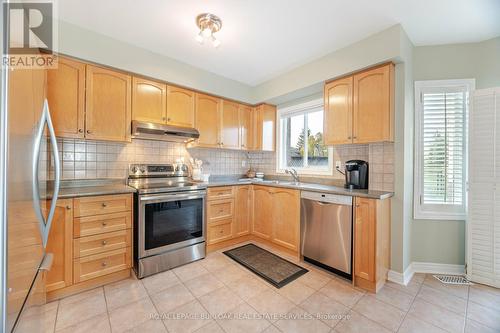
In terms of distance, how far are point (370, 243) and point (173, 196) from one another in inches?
82.6

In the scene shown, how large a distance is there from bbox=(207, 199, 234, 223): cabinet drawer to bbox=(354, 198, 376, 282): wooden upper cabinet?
1629 millimetres

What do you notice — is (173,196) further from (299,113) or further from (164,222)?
(299,113)

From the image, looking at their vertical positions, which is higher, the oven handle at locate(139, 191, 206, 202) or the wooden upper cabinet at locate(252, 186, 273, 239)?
the oven handle at locate(139, 191, 206, 202)

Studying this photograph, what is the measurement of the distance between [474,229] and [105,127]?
13.3 ft

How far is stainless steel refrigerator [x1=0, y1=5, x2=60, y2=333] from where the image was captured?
585mm

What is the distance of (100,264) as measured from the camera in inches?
77.9

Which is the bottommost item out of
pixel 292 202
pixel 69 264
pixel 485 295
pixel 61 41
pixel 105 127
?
pixel 485 295

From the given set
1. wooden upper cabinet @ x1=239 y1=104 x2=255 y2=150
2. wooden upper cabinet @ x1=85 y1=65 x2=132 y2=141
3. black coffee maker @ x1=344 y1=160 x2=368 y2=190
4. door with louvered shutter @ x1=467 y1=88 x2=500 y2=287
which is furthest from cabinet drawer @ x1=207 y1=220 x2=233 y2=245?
door with louvered shutter @ x1=467 y1=88 x2=500 y2=287

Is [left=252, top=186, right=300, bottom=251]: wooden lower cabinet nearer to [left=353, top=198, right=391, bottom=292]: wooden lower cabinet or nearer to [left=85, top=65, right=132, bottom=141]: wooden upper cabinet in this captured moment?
[left=353, top=198, right=391, bottom=292]: wooden lower cabinet

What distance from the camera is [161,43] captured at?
7.73 feet

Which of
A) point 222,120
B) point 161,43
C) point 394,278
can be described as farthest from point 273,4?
point 394,278

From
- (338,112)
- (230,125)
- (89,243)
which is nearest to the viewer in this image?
(89,243)

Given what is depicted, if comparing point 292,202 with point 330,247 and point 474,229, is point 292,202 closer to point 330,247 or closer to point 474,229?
point 330,247

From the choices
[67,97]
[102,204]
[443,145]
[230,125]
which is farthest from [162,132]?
[443,145]
